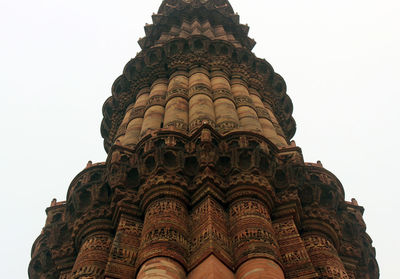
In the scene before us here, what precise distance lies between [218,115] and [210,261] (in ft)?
15.3

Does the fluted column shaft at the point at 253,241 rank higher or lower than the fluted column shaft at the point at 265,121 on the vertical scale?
lower

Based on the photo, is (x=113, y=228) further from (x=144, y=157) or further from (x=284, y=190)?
(x=284, y=190)

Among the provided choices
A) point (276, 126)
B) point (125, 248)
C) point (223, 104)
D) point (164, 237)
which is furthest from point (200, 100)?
point (164, 237)

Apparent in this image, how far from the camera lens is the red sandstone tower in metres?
6.84

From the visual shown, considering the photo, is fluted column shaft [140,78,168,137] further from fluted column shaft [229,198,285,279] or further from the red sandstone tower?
fluted column shaft [229,198,285,279]

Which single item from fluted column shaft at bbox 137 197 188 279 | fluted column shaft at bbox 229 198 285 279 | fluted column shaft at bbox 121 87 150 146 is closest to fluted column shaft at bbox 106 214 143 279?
fluted column shaft at bbox 137 197 188 279

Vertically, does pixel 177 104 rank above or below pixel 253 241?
above

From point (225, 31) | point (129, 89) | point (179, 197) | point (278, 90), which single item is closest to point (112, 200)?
point (179, 197)

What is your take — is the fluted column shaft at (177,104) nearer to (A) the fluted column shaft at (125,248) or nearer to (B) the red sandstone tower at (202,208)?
(B) the red sandstone tower at (202,208)

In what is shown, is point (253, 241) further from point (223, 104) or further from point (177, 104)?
point (177, 104)

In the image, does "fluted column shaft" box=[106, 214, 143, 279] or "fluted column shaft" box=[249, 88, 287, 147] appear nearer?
"fluted column shaft" box=[106, 214, 143, 279]

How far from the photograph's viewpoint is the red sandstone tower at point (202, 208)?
6836 millimetres

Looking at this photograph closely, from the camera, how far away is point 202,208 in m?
7.74

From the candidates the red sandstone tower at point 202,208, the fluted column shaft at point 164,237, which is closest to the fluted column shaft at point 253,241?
the red sandstone tower at point 202,208
